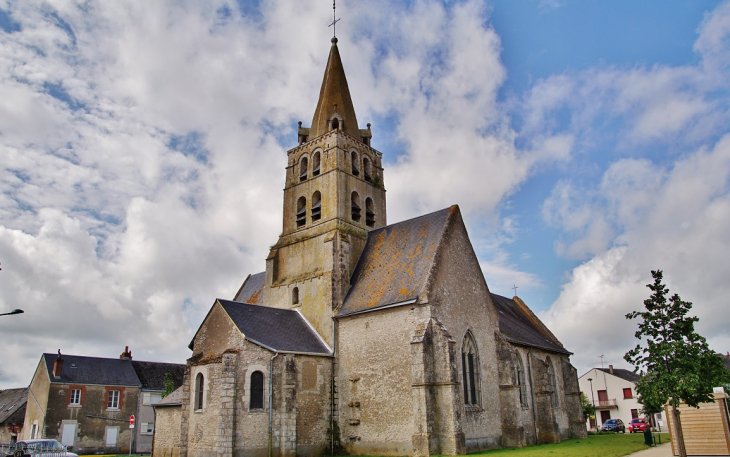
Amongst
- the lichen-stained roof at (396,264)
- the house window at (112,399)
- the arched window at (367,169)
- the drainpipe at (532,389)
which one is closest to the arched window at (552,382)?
the drainpipe at (532,389)

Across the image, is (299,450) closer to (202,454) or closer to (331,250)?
(202,454)

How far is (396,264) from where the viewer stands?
24.8 meters

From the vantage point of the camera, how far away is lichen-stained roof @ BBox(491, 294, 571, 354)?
2775 centimetres

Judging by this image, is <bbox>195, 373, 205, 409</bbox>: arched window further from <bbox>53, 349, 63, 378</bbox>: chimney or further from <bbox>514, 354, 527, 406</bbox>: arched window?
<bbox>53, 349, 63, 378</bbox>: chimney

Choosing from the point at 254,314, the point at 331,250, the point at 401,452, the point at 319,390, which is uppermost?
the point at 331,250

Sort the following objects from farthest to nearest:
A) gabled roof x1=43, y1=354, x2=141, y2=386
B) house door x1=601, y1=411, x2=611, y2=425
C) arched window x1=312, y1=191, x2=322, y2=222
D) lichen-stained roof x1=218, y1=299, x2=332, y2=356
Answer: house door x1=601, y1=411, x2=611, y2=425
gabled roof x1=43, y1=354, x2=141, y2=386
arched window x1=312, y1=191, x2=322, y2=222
lichen-stained roof x1=218, y1=299, x2=332, y2=356

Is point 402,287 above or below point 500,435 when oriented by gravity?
above

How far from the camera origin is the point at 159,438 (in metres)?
25.3

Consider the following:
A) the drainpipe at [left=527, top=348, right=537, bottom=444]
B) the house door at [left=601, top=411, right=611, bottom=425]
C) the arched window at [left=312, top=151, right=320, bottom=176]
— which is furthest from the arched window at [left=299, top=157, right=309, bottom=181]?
the house door at [left=601, top=411, right=611, bottom=425]

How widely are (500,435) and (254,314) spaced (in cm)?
1199

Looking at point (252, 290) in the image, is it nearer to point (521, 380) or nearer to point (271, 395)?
point (271, 395)

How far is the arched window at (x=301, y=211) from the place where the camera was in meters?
29.3

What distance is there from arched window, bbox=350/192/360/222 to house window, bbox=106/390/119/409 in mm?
23072

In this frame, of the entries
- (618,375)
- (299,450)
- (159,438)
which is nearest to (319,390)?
(299,450)
